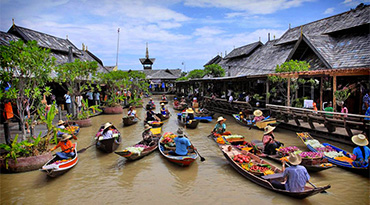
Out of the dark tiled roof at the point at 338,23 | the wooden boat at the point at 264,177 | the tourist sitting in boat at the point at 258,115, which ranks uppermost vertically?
the dark tiled roof at the point at 338,23

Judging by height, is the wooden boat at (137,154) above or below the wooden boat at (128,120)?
below

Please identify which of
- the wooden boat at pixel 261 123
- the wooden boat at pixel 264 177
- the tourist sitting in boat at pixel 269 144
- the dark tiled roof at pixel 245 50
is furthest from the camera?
the dark tiled roof at pixel 245 50

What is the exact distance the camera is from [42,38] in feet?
68.4

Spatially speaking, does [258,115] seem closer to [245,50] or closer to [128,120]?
[128,120]

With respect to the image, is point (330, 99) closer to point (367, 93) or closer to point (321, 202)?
point (367, 93)

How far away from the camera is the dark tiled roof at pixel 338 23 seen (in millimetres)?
14820

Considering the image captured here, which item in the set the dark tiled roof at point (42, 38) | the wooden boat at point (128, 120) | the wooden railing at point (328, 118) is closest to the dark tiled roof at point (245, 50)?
the wooden railing at point (328, 118)

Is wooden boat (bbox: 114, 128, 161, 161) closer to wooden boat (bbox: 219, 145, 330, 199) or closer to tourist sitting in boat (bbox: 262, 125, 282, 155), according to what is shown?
wooden boat (bbox: 219, 145, 330, 199)

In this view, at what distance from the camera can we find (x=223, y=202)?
5906mm

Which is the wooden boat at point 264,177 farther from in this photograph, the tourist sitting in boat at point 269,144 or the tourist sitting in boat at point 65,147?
the tourist sitting in boat at point 65,147

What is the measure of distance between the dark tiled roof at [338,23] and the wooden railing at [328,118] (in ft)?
25.0

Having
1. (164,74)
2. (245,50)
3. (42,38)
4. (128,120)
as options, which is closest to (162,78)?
(164,74)

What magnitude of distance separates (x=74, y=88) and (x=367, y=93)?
15711mm

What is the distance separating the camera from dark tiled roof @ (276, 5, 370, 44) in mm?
14820
